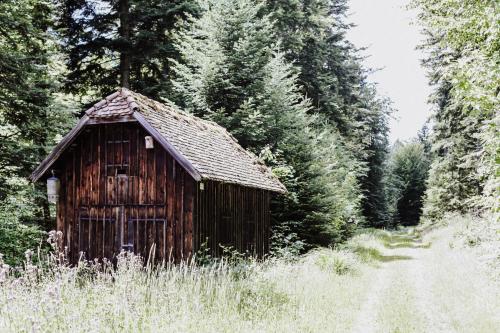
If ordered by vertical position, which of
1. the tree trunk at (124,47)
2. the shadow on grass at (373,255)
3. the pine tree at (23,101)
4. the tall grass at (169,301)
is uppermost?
the tree trunk at (124,47)

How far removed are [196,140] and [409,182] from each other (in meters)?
49.6

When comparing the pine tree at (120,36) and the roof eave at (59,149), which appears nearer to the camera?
the roof eave at (59,149)

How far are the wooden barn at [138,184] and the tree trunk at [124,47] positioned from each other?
9.45m

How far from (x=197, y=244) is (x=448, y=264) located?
9.01 m

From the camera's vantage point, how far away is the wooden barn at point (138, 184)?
511 inches

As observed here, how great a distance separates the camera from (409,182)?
59.7m

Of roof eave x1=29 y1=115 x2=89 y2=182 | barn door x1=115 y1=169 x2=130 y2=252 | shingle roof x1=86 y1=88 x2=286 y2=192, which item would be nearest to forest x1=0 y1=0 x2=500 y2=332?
barn door x1=115 y1=169 x2=130 y2=252

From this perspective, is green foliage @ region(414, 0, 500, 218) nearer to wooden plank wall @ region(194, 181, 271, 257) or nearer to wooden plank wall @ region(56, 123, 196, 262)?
wooden plank wall @ region(194, 181, 271, 257)

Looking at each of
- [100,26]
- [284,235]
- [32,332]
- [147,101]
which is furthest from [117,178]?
[100,26]

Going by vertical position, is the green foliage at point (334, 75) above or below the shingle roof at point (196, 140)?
above

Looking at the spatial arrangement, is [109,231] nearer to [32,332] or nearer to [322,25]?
[32,332]

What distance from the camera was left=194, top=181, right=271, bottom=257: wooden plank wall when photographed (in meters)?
13.3

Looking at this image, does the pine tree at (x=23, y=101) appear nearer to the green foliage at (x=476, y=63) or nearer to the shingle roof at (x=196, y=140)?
the shingle roof at (x=196, y=140)

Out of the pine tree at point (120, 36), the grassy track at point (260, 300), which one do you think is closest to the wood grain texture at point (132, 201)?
the grassy track at point (260, 300)
